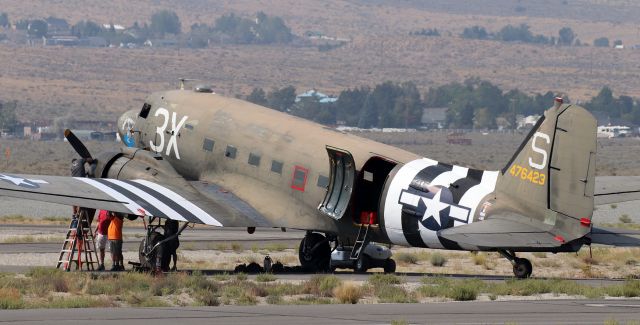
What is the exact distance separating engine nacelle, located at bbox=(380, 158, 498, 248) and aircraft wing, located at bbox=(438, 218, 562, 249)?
665 mm

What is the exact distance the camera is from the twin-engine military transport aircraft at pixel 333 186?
3234cm

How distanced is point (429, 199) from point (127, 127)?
1224 cm

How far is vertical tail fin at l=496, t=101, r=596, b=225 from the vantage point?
105 ft

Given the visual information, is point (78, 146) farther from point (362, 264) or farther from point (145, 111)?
point (362, 264)

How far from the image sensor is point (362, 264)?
37250 mm

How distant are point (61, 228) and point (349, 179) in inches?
1010

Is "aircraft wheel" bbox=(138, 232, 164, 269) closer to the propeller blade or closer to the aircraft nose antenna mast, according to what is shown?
the propeller blade

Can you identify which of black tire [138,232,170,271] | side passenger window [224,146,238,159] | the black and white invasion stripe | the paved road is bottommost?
black tire [138,232,170,271]

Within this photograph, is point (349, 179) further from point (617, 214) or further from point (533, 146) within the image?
point (617, 214)

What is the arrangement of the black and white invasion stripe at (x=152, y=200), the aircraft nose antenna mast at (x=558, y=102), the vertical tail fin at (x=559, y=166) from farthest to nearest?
the black and white invasion stripe at (x=152, y=200)
the aircraft nose antenna mast at (x=558, y=102)
the vertical tail fin at (x=559, y=166)

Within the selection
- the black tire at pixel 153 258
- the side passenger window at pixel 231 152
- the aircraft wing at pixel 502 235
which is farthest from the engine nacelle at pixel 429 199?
the black tire at pixel 153 258

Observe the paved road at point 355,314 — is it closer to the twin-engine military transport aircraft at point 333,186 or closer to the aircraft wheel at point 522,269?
the twin-engine military transport aircraft at point 333,186

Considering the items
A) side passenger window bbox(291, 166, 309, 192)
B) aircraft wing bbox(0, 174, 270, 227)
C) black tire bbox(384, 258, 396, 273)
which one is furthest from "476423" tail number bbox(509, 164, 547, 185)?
aircraft wing bbox(0, 174, 270, 227)

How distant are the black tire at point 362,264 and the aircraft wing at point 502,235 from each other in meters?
4.35
